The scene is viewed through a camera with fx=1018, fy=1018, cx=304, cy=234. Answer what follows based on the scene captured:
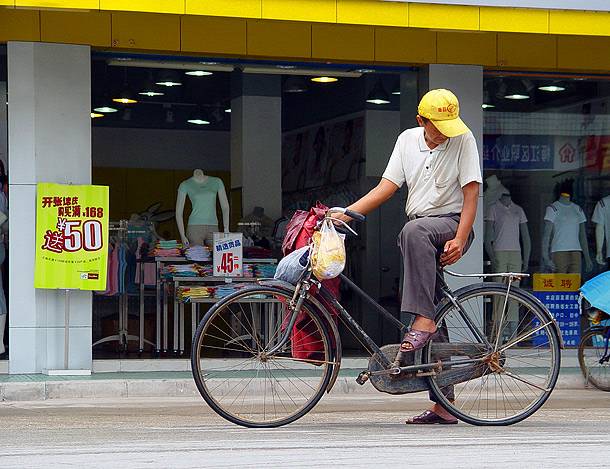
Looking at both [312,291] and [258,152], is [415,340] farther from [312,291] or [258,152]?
[258,152]

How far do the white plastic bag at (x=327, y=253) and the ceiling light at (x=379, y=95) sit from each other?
6.43 meters


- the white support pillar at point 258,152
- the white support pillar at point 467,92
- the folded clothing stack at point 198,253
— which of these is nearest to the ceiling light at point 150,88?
the white support pillar at point 258,152

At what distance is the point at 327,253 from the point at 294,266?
21cm

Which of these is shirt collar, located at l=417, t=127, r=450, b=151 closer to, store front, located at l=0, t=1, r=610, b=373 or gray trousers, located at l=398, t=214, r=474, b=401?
gray trousers, located at l=398, t=214, r=474, b=401

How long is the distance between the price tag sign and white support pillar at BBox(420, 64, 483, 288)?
2408mm

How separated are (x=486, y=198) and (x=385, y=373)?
20.9 feet

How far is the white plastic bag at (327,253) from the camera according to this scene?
5512 millimetres

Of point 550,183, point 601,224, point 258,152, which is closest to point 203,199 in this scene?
point 258,152

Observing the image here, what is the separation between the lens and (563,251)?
12266 millimetres

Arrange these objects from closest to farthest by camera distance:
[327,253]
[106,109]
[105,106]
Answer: [327,253] < [105,106] < [106,109]

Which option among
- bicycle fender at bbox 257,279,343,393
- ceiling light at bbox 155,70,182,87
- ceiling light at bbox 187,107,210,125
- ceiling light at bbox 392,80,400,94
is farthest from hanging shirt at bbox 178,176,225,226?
bicycle fender at bbox 257,279,343,393

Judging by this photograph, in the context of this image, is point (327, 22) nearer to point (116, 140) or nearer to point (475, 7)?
point (475, 7)

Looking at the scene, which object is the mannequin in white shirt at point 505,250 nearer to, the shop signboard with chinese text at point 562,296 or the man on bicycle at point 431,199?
the shop signboard with chinese text at point 562,296

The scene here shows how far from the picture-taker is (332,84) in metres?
12.1
